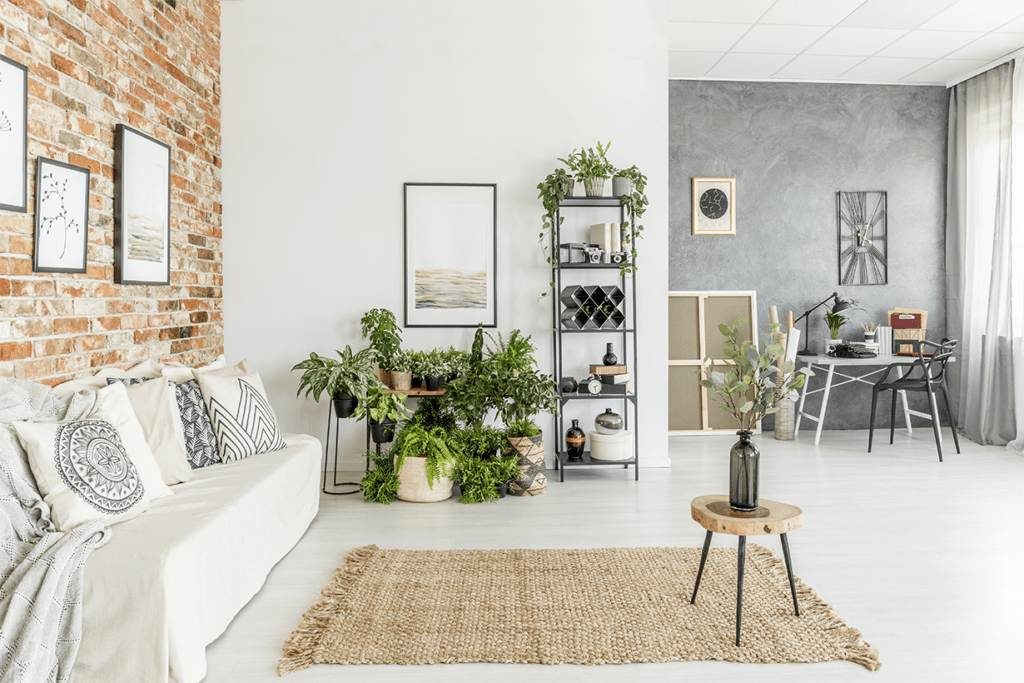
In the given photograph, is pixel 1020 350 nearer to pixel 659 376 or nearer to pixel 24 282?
pixel 659 376

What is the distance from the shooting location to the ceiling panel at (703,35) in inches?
222

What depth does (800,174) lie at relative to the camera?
6.91 metres

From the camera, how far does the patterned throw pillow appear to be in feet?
11.8

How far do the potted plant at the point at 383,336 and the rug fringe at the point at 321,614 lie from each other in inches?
62.0

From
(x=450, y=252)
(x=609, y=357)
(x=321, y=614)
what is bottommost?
(x=321, y=614)

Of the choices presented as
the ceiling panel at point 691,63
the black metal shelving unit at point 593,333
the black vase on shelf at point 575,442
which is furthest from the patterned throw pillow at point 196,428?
the ceiling panel at point 691,63

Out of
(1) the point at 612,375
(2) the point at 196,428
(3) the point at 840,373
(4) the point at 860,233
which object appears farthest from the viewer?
(3) the point at 840,373

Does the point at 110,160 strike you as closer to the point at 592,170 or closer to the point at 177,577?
the point at 177,577

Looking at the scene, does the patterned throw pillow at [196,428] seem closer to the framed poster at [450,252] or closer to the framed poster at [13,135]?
the framed poster at [13,135]

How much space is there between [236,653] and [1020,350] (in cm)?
610

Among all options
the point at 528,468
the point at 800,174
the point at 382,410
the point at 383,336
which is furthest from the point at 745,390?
the point at 800,174

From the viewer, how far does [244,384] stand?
4.06 meters

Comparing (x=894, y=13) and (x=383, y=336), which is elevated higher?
(x=894, y=13)

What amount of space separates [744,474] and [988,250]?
16.5 feet
